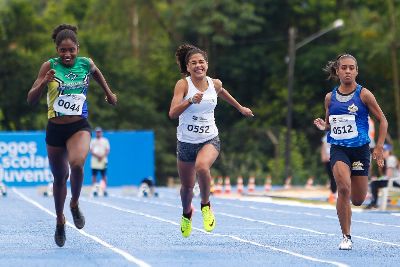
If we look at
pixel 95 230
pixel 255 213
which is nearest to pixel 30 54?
pixel 255 213

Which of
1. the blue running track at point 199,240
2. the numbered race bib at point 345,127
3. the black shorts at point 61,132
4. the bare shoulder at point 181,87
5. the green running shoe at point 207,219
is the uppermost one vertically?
the bare shoulder at point 181,87

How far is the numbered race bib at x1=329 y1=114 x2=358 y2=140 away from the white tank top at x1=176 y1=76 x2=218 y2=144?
1329 mm

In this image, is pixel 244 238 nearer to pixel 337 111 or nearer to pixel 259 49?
pixel 337 111

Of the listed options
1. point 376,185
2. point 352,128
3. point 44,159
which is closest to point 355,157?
point 352,128

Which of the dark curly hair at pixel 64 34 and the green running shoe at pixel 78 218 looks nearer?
the dark curly hair at pixel 64 34

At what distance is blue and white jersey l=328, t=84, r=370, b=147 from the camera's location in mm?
14141

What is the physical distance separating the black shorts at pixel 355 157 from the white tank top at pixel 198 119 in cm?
138

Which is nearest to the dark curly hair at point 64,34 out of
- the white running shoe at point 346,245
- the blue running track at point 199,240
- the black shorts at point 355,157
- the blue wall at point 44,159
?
the blue running track at point 199,240

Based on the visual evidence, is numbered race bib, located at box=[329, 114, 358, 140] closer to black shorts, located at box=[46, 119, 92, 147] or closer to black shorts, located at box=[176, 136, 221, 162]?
black shorts, located at box=[176, 136, 221, 162]

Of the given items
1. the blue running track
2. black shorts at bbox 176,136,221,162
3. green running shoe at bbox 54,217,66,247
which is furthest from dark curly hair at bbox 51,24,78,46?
the blue running track

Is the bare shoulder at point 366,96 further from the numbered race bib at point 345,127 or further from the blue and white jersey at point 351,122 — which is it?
the numbered race bib at point 345,127

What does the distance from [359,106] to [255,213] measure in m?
9.55

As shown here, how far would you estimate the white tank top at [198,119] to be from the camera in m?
14.3

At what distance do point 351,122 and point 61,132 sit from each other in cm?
305
